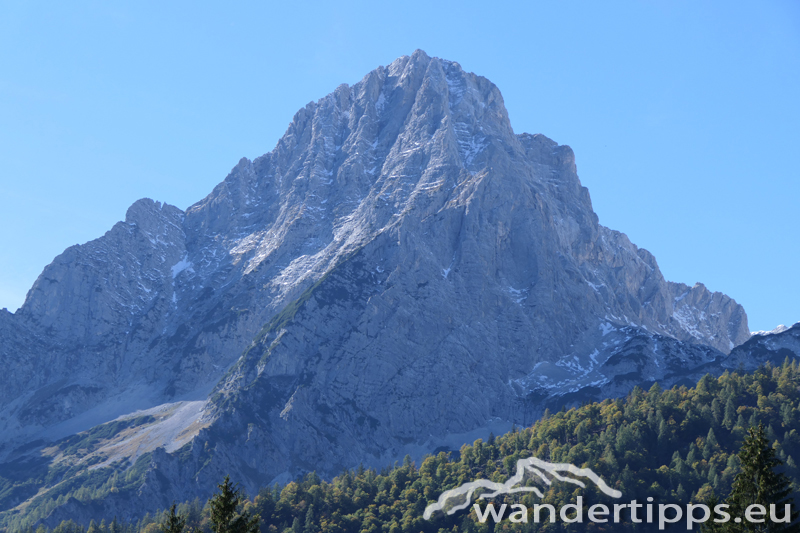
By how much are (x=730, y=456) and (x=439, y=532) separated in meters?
76.0

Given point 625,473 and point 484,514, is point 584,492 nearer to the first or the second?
point 625,473

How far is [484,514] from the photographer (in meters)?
199

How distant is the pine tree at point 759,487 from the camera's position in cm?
6756

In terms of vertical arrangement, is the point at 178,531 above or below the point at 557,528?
above

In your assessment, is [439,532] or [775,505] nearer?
[775,505]

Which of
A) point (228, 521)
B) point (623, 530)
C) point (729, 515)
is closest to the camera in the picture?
point (228, 521)

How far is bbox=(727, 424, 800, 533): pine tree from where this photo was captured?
6756 cm

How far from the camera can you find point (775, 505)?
68.7m

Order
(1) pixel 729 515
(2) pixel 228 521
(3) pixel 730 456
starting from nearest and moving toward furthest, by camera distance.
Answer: (2) pixel 228 521, (1) pixel 729 515, (3) pixel 730 456

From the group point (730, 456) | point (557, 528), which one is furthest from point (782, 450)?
point (557, 528)

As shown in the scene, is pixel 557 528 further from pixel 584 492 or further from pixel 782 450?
pixel 782 450

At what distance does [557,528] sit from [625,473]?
24778 millimetres

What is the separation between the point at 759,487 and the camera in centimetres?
6794

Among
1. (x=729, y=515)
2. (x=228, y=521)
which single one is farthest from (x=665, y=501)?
(x=228, y=521)
